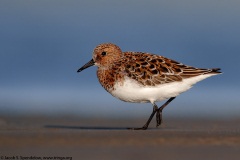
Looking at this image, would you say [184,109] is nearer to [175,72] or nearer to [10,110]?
[10,110]

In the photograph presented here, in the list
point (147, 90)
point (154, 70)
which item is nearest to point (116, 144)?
point (147, 90)

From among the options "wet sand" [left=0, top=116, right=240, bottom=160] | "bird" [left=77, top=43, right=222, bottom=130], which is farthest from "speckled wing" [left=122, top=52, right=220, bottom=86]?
"wet sand" [left=0, top=116, right=240, bottom=160]

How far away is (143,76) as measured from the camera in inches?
565

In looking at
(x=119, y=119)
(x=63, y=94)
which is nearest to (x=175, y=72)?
(x=119, y=119)

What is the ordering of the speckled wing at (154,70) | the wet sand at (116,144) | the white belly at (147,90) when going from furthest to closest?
the speckled wing at (154,70) < the white belly at (147,90) < the wet sand at (116,144)

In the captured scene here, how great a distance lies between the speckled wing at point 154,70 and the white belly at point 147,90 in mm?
71

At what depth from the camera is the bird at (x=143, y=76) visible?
1428 centimetres

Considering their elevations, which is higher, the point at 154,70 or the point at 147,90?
the point at 154,70

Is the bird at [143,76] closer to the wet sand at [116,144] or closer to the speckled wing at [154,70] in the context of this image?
the speckled wing at [154,70]

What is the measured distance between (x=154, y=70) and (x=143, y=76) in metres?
0.28

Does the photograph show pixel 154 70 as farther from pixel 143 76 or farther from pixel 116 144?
pixel 116 144

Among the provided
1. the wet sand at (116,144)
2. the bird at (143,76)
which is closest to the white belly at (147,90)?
the bird at (143,76)

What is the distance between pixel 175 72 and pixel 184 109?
5803mm

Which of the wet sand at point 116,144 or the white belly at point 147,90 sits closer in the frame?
the wet sand at point 116,144
